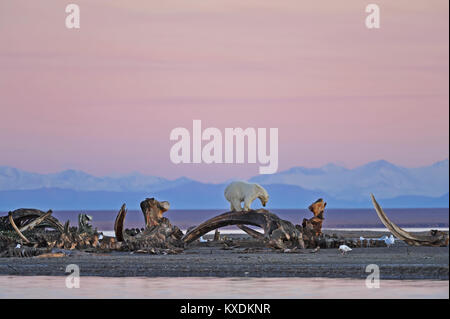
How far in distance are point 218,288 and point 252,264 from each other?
421cm

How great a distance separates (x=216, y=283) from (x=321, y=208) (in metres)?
9.52

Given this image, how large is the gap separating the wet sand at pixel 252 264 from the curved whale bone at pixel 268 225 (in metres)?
0.43

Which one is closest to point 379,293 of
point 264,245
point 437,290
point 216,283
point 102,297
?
point 437,290

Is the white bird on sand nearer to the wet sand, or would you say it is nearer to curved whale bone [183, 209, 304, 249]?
the wet sand

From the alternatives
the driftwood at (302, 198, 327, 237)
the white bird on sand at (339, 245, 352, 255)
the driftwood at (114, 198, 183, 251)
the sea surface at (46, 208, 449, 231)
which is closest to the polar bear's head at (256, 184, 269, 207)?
the driftwood at (302, 198, 327, 237)

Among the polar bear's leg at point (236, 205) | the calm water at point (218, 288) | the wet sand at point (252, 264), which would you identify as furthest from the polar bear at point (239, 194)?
the calm water at point (218, 288)

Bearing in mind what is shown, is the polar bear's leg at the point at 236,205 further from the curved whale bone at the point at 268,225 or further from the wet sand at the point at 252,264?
the wet sand at the point at 252,264

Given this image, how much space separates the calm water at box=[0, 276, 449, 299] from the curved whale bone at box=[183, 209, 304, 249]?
22.4 feet

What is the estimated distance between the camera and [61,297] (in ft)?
79.9

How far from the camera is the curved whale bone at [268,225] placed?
113 feet

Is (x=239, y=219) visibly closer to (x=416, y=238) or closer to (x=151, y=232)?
(x=151, y=232)

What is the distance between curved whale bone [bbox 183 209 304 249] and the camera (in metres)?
34.4

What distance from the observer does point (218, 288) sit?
84.3 feet
